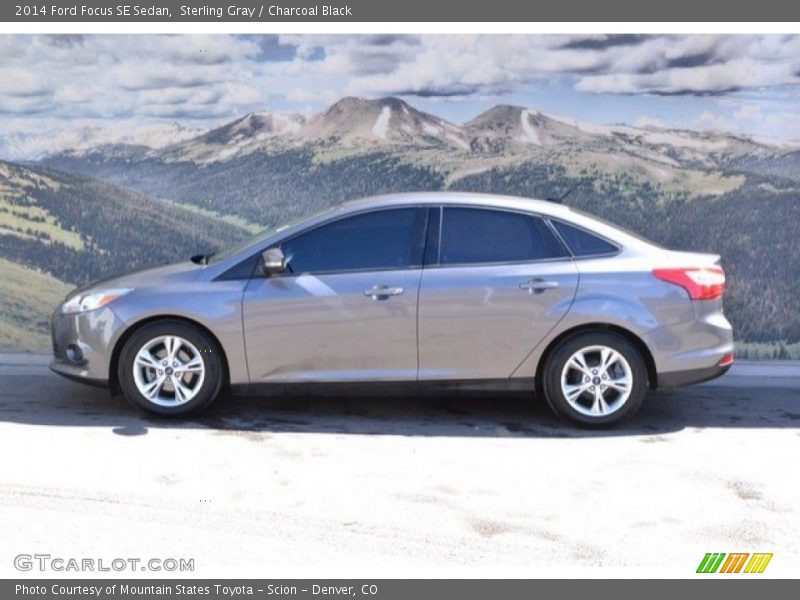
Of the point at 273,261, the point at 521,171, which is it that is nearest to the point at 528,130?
the point at 521,171

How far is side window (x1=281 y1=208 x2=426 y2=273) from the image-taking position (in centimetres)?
772

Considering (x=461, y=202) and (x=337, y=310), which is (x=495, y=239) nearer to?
(x=461, y=202)

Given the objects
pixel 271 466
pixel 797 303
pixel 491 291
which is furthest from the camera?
pixel 797 303

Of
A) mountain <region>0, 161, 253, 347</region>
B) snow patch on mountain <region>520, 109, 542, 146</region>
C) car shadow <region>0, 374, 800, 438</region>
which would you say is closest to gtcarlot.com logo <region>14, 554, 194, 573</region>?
car shadow <region>0, 374, 800, 438</region>

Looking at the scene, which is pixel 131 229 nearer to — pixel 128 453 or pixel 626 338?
pixel 128 453

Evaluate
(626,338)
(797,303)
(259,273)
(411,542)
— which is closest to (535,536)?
(411,542)

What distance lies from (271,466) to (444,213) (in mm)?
2043

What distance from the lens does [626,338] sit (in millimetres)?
7699

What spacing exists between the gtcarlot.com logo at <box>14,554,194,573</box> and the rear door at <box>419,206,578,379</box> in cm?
265

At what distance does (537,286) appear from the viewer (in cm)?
759

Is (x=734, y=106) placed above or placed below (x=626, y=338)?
above

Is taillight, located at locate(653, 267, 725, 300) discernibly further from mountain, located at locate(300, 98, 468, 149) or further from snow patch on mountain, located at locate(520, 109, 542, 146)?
mountain, located at locate(300, 98, 468, 149)

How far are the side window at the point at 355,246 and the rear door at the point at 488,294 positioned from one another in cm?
15

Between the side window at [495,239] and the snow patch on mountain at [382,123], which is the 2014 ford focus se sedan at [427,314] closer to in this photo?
the side window at [495,239]
